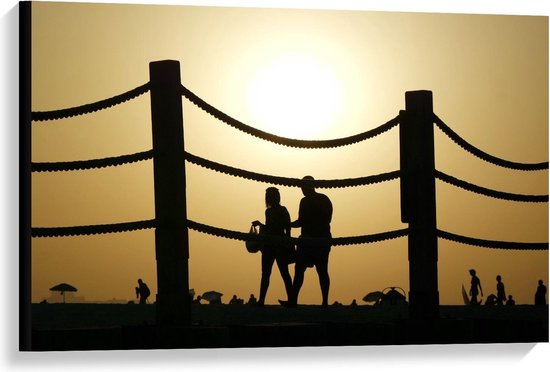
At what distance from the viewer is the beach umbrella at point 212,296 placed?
3.40 metres

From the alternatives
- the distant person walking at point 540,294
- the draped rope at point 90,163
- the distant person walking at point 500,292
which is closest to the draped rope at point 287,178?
the draped rope at point 90,163

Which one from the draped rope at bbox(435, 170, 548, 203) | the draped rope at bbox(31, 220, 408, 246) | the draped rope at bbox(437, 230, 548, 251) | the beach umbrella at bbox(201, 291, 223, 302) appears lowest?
the beach umbrella at bbox(201, 291, 223, 302)

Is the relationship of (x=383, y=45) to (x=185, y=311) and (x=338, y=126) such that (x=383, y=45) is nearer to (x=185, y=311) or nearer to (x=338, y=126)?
(x=338, y=126)

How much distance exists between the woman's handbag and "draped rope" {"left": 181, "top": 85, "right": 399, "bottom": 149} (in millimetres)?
288

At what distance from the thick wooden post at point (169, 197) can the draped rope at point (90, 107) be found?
5 cm

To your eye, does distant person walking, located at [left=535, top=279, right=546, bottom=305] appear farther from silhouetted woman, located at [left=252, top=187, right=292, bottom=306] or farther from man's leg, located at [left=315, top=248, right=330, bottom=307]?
silhouetted woman, located at [left=252, top=187, right=292, bottom=306]

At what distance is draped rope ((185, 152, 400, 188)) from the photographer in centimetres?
343

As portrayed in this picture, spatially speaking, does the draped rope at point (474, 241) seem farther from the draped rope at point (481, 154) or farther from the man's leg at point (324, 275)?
the man's leg at point (324, 275)

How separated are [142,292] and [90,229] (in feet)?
0.83

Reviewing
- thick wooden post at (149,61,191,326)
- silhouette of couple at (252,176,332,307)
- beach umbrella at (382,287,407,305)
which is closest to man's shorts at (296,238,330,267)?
silhouette of couple at (252,176,332,307)

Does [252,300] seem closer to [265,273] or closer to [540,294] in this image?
[265,273]

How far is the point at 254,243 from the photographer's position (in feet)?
11.3

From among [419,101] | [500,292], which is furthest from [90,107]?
[500,292]

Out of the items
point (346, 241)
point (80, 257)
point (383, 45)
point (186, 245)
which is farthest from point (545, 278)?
point (80, 257)
